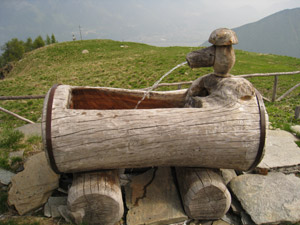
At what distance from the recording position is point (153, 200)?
2797mm

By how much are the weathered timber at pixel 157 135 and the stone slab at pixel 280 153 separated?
1.22 metres

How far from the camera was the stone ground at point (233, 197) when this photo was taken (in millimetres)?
2619

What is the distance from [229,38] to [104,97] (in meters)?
2.09

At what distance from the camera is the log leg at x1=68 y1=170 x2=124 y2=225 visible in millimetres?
2332

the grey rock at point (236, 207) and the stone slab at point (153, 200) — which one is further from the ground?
the stone slab at point (153, 200)

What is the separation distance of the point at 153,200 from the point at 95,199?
83cm

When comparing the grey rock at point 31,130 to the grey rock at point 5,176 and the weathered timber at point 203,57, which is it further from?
the weathered timber at point 203,57

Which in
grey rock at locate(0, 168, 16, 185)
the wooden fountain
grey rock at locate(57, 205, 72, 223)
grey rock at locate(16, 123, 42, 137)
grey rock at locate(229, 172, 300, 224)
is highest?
the wooden fountain

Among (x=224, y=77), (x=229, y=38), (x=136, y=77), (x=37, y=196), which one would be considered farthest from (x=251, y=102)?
(x=136, y=77)

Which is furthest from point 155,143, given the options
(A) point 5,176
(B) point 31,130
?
(B) point 31,130

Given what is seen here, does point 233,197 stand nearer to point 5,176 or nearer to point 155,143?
point 155,143

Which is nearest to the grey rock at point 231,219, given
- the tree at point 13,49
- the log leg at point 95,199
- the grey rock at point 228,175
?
the grey rock at point 228,175

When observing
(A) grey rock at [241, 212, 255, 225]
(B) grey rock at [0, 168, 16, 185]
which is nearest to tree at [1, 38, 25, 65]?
(B) grey rock at [0, 168, 16, 185]

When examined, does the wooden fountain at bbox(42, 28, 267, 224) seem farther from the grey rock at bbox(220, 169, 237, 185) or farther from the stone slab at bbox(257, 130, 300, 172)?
the stone slab at bbox(257, 130, 300, 172)
